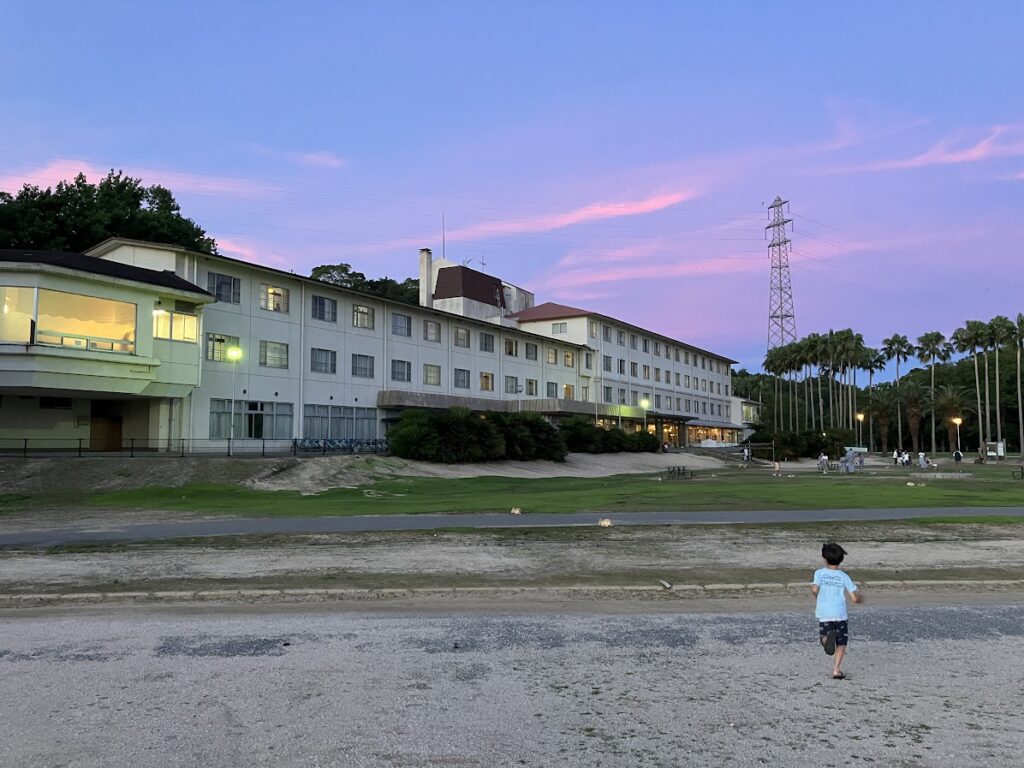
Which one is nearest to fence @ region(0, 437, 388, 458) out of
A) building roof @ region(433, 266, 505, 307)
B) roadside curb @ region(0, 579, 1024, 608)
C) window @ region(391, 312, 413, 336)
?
window @ region(391, 312, 413, 336)

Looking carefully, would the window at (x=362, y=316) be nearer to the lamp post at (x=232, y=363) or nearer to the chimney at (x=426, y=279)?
the lamp post at (x=232, y=363)

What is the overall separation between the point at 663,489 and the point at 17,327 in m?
29.0

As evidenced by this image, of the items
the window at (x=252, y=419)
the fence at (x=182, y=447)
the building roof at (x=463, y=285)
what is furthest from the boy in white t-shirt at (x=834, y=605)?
the building roof at (x=463, y=285)

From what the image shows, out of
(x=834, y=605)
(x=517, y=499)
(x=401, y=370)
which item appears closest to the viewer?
(x=834, y=605)

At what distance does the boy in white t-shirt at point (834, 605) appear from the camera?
6551mm

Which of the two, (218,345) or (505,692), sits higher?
(218,345)

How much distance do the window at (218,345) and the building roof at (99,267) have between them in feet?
12.1

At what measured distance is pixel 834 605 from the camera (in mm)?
6598

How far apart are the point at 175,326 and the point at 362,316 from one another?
15290mm

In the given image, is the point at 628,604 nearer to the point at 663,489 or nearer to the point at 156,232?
the point at 663,489

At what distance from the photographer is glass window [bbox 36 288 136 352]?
29.8 m

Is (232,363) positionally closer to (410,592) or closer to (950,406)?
(410,592)

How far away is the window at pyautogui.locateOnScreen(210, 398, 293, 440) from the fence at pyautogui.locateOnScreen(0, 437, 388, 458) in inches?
18.3

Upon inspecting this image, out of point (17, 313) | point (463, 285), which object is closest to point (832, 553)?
point (17, 313)
